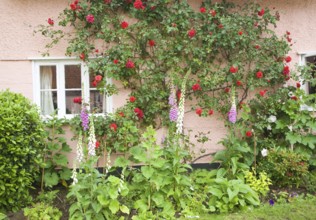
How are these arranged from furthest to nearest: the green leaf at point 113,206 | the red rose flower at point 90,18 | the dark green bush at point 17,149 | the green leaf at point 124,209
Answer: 1. the red rose flower at point 90,18
2. the dark green bush at point 17,149
3. the green leaf at point 124,209
4. the green leaf at point 113,206

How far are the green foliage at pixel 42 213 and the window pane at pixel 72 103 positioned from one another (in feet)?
6.33

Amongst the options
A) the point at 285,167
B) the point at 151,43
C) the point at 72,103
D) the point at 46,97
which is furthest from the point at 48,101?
the point at 285,167

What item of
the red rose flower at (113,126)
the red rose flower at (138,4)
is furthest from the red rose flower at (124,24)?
the red rose flower at (113,126)

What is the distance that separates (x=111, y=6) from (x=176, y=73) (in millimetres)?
1549

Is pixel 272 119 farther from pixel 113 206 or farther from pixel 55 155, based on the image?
pixel 55 155

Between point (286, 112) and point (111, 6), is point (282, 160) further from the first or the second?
point (111, 6)

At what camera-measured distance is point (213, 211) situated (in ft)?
15.7

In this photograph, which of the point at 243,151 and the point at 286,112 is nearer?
the point at 243,151

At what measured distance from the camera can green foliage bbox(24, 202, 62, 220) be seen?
177 inches

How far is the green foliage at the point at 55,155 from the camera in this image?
550 cm

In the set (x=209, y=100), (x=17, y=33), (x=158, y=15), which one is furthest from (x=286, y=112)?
(x=17, y=33)

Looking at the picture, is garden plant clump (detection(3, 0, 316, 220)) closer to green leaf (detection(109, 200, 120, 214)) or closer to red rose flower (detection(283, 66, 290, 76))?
red rose flower (detection(283, 66, 290, 76))

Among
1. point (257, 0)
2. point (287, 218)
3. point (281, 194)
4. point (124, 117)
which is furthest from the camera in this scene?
point (257, 0)

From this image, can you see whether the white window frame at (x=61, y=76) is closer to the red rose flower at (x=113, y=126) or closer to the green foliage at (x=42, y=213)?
the red rose flower at (x=113, y=126)
